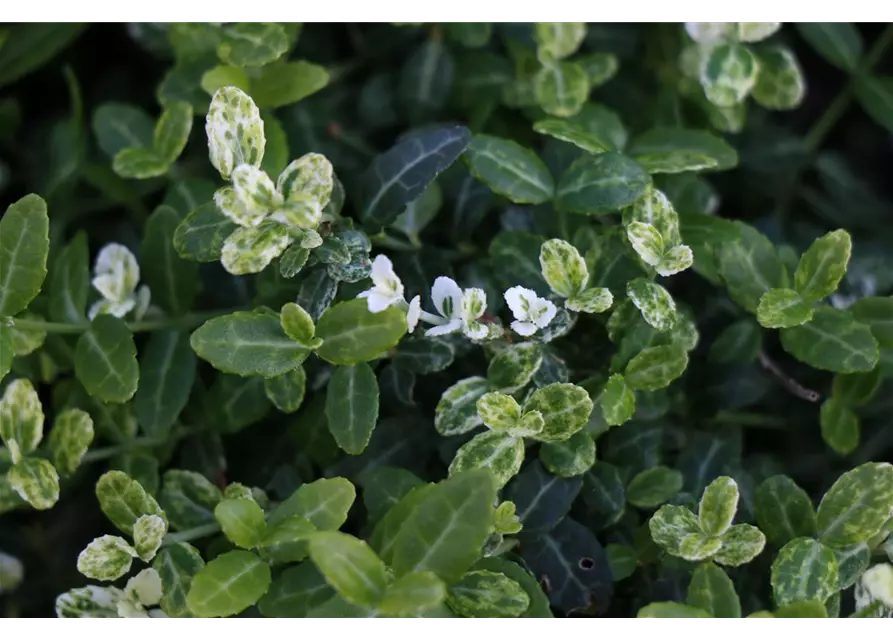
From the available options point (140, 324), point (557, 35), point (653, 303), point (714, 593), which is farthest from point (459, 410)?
point (557, 35)

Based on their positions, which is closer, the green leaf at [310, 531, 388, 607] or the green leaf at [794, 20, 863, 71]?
the green leaf at [310, 531, 388, 607]

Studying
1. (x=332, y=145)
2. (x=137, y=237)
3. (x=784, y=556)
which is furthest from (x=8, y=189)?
(x=784, y=556)

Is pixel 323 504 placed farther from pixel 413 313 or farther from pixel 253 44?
pixel 253 44

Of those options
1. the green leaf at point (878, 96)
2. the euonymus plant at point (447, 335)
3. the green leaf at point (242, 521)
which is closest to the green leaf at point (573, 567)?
the euonymus plant at point (447, 335)

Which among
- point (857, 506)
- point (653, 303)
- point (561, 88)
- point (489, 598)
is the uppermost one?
point (561, 88)

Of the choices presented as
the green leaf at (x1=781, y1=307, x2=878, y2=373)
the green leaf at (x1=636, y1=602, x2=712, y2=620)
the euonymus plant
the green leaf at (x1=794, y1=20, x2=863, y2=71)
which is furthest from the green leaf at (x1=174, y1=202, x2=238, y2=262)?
the green leaf at (x1=794, y1=20, x2=863, y2=71)

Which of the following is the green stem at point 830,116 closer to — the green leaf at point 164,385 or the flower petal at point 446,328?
the flower petal at point 446,328

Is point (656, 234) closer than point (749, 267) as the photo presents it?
Yes

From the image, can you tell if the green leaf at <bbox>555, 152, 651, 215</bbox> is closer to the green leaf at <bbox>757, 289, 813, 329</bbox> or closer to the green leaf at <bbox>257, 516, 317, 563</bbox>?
the green leaf at <bbox>757, 289, 813, 329</bbox>
